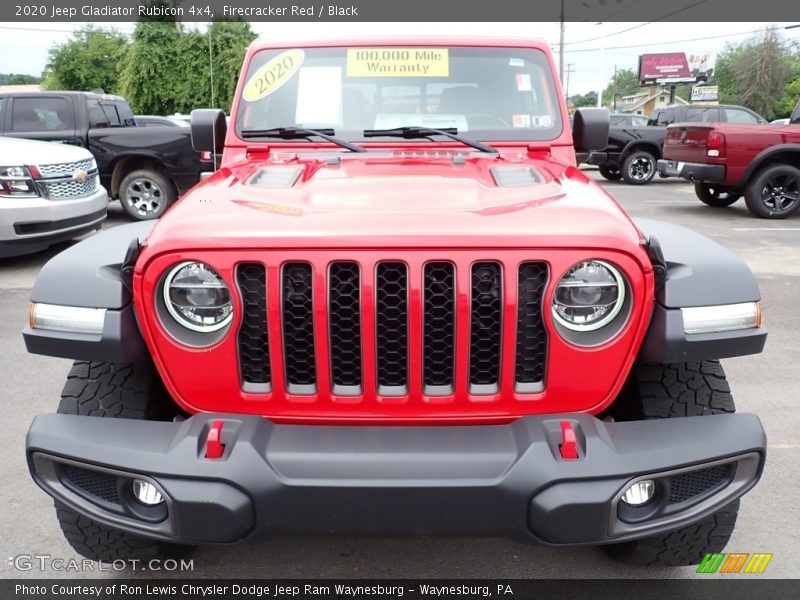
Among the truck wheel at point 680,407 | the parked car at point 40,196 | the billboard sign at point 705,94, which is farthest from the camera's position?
the billboard sign at point 705,94

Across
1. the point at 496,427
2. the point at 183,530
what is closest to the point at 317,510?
the point at 183,530

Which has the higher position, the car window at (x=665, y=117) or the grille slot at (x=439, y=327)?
the car window at (x=665, y=117)

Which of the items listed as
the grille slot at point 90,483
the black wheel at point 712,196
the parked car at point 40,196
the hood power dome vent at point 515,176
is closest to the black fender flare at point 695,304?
the hood power dome vent at point 515,176

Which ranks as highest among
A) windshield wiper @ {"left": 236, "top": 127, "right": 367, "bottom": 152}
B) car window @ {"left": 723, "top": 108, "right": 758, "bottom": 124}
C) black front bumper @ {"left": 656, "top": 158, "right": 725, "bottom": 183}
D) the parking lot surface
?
car window @ {"left": 723, "top": 108, "right": 758, "bottom": 124}

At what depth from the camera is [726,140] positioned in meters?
10.2

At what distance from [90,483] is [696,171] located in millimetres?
10597

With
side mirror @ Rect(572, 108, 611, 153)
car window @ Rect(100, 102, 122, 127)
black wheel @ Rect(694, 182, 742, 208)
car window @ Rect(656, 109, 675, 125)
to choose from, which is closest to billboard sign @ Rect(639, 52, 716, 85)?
car window @ Rect(656, 109, 675, 125)

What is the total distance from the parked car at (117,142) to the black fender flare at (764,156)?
25.2 ft

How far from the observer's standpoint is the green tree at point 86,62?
45.2m

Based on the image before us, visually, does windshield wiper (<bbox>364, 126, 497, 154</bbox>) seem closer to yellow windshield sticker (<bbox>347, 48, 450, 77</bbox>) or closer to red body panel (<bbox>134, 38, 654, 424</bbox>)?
yellow windshield sticker (<bbox>347, 48, 450, 77</bbox>)

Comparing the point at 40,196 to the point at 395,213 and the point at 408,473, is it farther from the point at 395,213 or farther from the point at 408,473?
the point at 408,473

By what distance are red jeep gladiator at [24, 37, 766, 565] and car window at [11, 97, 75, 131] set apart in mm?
8954

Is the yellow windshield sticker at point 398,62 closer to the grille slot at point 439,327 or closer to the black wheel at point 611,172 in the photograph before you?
the grille slot at point 439,327

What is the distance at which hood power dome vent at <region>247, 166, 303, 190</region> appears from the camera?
8.20 feet
